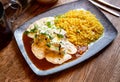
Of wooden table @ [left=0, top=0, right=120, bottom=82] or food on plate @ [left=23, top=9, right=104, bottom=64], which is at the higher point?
food on plate @ [left=23, top=9, right=104, bottom=64]

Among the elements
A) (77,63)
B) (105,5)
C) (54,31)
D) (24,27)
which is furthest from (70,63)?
(105,5)

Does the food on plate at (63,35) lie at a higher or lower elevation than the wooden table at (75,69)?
higher

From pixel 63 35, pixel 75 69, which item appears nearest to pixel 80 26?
pixel 63 35

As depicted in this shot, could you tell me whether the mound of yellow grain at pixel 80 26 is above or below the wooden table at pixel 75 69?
above
